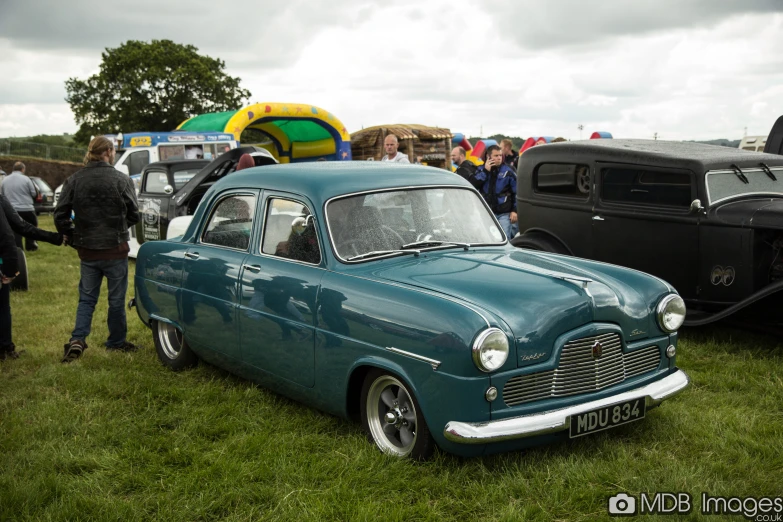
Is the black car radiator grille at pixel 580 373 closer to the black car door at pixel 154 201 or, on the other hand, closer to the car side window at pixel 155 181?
the black car door at pixel 154 201

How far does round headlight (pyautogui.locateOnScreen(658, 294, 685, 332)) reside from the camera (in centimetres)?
457

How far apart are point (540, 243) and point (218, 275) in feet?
13.1

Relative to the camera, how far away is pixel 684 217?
6961mm

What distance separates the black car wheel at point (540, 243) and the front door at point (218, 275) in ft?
11.8

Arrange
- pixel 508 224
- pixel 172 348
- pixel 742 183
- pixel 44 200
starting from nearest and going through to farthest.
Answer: pixel 172 348 < pixel 742 183 < pixel 508 224 < pixel 44 200

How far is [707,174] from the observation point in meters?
6.91

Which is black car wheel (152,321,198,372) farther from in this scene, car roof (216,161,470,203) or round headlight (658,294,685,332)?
round headlight (658,294,685,332)

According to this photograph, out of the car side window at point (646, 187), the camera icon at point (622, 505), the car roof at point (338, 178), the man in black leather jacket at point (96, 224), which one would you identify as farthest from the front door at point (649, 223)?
the man in black leather jacket at point (96, 224)

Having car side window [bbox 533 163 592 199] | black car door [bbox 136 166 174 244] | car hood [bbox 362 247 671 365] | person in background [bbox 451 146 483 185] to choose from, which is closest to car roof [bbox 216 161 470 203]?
car hood [bbox 362 247 671 365]

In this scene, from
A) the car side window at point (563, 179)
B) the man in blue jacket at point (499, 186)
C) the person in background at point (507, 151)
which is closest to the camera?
the car side window at point (563, 179)

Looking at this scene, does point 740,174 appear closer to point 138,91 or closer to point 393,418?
point 393,418

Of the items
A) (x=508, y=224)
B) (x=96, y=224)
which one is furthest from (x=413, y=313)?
(x=508, y=224)

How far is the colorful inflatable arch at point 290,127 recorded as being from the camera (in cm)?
2427

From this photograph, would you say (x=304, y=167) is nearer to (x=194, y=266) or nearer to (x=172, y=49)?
(x=194, y=266)
